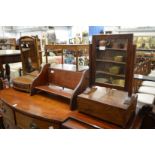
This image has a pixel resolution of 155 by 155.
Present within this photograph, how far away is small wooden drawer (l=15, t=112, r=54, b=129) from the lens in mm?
1186

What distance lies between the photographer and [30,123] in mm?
1271

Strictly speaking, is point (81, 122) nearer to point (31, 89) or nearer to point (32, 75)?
point (31, 89)

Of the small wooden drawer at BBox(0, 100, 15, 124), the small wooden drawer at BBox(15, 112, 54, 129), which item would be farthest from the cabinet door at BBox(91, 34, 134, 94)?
the small wooden drawer at BBox(0, 100, 15, 124)

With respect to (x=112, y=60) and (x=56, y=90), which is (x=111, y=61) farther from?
(x=56, y=90)

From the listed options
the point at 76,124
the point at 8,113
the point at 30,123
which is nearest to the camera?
the point at 76,124

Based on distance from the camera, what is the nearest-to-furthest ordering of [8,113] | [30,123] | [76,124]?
[76,124] < [30,123] < [8,113]

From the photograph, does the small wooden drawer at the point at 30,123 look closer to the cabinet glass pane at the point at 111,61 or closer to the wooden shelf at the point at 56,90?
the wooden shelf at the point at 56,90

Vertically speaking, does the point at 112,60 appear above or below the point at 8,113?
above

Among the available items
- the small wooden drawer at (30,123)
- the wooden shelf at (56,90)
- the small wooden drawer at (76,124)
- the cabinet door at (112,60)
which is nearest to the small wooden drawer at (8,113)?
the small wooden drawer at (30,123)

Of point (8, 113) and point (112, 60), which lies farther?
point (8, 113)

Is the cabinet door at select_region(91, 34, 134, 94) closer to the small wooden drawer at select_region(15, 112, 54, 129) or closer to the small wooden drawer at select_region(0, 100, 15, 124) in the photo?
the small wooden drawer at select_region(15, 112, 54, 129)

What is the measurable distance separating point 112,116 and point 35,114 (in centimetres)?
56

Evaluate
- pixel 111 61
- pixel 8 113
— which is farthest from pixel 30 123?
pixel 111 61
